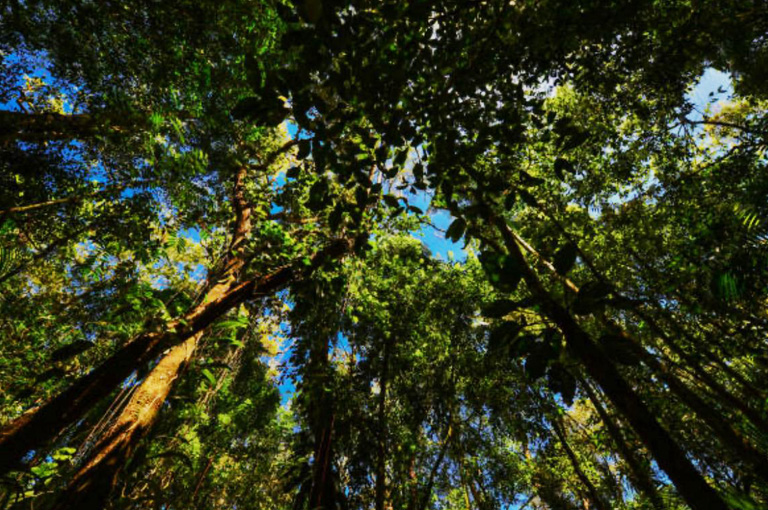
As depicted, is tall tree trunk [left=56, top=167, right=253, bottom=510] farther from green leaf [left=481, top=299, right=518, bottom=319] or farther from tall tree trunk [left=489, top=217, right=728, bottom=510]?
tall tree trunk [left=489, top=217, right=728, bottom=510]

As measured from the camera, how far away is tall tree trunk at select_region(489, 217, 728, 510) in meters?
0.91

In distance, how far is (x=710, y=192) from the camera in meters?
5.51

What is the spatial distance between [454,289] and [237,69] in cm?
526

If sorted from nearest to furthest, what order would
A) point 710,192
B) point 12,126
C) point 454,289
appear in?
point 12,126
point 710,192
point 454,289

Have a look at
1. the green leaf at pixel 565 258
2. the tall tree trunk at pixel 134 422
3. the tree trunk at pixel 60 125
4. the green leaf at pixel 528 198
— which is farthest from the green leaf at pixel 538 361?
the tree trunk at pixel 60 125

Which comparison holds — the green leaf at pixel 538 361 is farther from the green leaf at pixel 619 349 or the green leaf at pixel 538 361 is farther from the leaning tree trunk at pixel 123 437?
the leaning tree trunk at pixel 123 437

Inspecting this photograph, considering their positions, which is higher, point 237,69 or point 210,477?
point 237,69

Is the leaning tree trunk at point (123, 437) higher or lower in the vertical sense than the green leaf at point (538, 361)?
higher

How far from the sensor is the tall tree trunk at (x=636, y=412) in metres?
0.91

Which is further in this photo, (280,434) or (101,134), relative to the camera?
(280,434)

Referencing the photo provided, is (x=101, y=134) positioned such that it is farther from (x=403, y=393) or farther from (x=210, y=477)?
(x=210, y=477)

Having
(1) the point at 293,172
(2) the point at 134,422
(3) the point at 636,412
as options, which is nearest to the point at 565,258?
(3) the point at 636,412

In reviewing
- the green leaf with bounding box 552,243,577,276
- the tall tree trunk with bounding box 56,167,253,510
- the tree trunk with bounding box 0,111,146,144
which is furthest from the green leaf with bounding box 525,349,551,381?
the tree trunk with bounding box 0,111,146,144

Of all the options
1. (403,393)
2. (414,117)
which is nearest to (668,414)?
(403,393)
